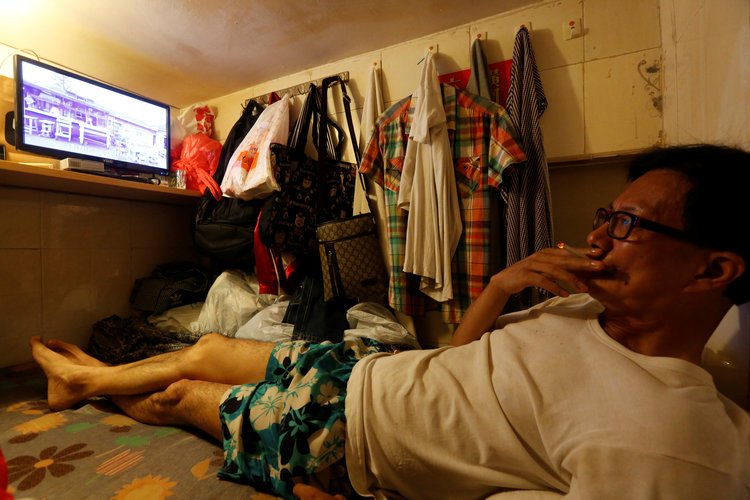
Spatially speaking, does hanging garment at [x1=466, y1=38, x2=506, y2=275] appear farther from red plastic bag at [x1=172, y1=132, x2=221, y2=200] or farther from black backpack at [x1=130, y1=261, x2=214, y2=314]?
black backpack at [x1=130, y1=261, x2=214, y2=314]

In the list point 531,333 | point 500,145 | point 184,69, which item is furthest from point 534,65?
point 184,69

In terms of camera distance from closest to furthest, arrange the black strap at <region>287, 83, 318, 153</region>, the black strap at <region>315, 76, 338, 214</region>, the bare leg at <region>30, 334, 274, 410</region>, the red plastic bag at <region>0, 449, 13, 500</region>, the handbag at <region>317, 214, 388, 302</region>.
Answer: the red plastic bag at <region>0, 449, 13, 500</region>, the bare leg at <region>30, 334, 274, 410</region>, the handbag at <region>317, 214, 388, 302</region>, the black strap at <region>315, 76, 338, 214</region>, the black strap at <region>287, 83, 318, 153</region>

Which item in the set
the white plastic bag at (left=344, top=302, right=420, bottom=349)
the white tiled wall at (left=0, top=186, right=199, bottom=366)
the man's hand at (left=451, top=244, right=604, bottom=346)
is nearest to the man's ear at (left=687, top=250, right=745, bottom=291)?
the man's hand at (left=451, top=244, right=604, bottom=346)

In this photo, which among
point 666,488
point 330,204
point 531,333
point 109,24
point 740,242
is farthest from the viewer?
point 330,204

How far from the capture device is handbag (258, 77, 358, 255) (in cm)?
161

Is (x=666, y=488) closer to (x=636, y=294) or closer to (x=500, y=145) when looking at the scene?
(x=636, y=294)

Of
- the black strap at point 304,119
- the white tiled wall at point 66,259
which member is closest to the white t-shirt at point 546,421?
the black strap at point 304,119

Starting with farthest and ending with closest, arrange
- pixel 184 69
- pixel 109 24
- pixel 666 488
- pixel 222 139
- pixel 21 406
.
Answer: pixel 222 139, pixel 184 69, pixel 109 24, pixel 21 406, pixel 666 488

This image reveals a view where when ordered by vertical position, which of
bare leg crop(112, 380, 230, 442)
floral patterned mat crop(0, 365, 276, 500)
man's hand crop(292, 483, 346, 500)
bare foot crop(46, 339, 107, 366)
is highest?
bare foot crop(46, 339, 107, 366)

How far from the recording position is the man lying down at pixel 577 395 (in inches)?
18.6

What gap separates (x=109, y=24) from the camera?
1477 mm

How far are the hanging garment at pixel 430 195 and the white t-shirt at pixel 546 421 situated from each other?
0.61 meters

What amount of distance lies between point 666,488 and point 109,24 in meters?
2.36

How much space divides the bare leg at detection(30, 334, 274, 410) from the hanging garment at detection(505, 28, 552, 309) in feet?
3.27
